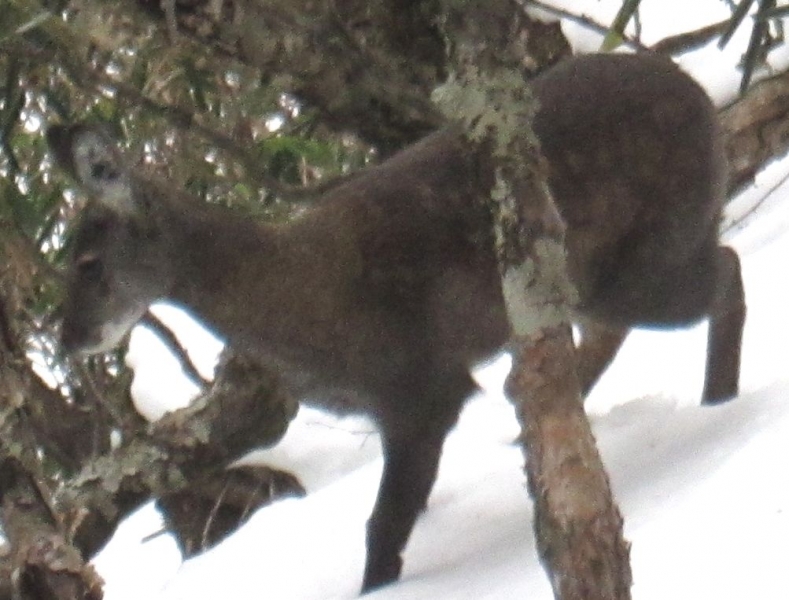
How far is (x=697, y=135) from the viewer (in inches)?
152

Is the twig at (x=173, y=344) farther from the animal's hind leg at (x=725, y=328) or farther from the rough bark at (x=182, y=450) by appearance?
the animal's hind leg at (x=725, y=328)

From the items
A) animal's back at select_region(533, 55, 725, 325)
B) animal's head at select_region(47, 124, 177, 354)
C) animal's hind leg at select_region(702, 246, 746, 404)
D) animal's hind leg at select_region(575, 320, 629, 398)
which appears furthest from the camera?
animal's hind leg at select_region(575, 320, 629, 398)

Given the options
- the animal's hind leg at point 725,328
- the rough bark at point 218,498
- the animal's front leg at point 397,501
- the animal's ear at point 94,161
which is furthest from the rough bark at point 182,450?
the animal's hind leg at point 725,328

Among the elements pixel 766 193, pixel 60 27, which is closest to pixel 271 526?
pixel 60 27

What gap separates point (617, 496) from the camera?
3.37m

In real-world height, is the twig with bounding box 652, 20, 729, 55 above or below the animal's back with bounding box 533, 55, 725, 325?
above

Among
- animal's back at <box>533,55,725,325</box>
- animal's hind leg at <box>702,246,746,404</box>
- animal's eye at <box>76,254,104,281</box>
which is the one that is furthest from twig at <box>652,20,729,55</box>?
animal's eye at <box>76,254,104,281</box>

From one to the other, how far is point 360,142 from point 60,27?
1555 mm

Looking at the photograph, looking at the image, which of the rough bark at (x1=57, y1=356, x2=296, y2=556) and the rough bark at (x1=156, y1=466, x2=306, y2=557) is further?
the rough bark at (x1=156, y1=466, x2=306, y2=557)

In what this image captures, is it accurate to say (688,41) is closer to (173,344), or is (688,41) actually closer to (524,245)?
(173,344)

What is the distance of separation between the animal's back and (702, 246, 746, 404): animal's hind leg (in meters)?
0.10

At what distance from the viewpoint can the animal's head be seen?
3.50m

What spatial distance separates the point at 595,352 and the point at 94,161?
5.58ft

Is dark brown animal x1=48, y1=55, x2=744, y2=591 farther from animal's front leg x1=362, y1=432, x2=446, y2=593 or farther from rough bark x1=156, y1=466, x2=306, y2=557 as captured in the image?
rough bark x1=156, y1=466, x2=306, y2=557
